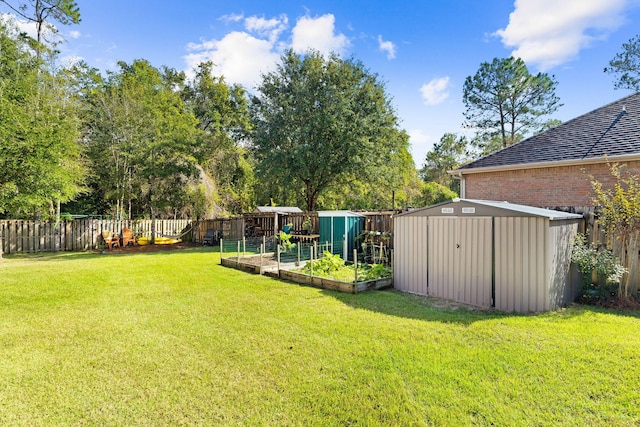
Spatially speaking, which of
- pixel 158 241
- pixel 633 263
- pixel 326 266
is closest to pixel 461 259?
pixel 633 263

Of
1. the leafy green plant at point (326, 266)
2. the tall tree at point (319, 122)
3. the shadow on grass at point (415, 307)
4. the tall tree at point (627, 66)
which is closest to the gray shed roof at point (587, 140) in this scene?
the leafy green plant at point (326, 266)

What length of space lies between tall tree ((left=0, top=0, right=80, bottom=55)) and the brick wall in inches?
710

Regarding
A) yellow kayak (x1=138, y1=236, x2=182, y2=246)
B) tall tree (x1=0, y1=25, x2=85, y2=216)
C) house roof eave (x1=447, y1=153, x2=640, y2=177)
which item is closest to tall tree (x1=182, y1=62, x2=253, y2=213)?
yellow kayak (x1=138, y1=236, x2=182, y2=246)

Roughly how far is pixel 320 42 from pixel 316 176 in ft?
24.8

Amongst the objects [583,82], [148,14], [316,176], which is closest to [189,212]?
[316,176]

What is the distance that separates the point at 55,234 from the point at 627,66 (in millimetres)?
32517

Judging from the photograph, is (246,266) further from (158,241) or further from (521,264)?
(158,241)

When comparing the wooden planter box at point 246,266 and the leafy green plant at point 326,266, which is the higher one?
the leafy green plant at point 326,266

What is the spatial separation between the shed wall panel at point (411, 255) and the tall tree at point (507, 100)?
2317cm

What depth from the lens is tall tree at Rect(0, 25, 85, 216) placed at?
1070 cm

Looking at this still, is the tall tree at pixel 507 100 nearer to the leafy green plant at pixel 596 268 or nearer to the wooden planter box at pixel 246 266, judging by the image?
the leafy green plant at pixel 596 268

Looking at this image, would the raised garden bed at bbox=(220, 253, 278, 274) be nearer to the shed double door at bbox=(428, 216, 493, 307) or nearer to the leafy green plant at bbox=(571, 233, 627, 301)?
the shed double door at bbox=(428, 216, 493, 307)

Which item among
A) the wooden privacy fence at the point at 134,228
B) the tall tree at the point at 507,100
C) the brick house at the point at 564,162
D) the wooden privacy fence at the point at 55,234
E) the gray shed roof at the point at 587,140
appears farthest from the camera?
the tall tree at the point at 507,100

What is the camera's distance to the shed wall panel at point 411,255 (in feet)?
21.2
